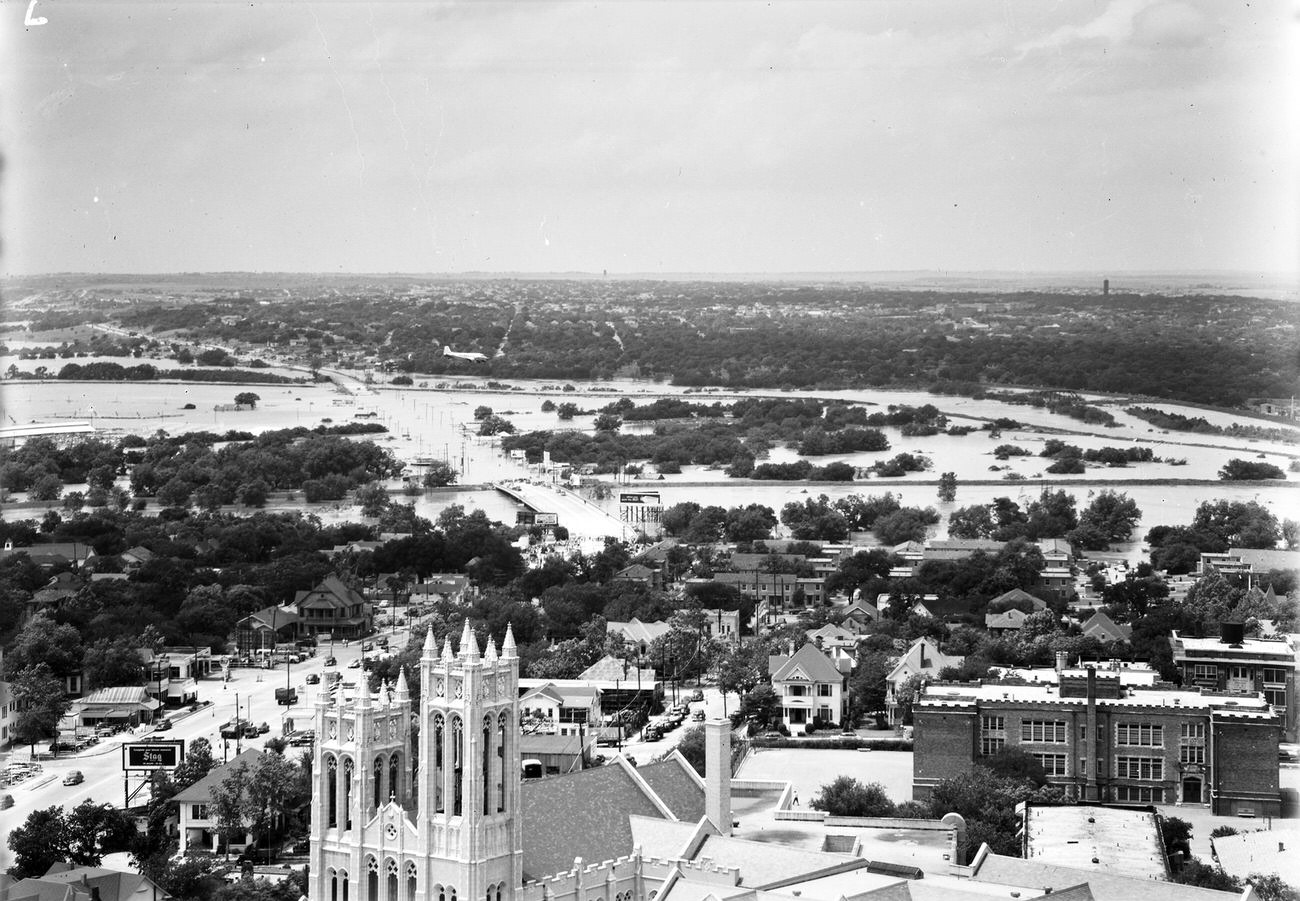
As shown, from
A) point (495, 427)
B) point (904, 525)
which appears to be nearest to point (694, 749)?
point (904, 525)

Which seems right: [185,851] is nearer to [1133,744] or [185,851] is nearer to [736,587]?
[1133,744]

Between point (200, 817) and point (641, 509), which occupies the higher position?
point (200, 817)

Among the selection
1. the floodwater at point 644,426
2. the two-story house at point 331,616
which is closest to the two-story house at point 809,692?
the two-story house at point 331,616

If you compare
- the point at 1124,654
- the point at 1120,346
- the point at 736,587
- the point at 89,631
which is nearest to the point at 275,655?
the point at 89,631

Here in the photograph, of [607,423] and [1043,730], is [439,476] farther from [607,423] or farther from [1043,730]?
[1043,730]

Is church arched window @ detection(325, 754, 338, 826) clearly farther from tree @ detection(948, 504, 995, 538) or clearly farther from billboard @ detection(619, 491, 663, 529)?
billboard @ detection(619, 491, 663, 529)

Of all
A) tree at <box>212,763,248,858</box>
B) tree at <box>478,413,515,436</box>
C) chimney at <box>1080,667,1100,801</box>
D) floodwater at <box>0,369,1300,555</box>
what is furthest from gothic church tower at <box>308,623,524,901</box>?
tree at <box>478,413,515,436</box>
